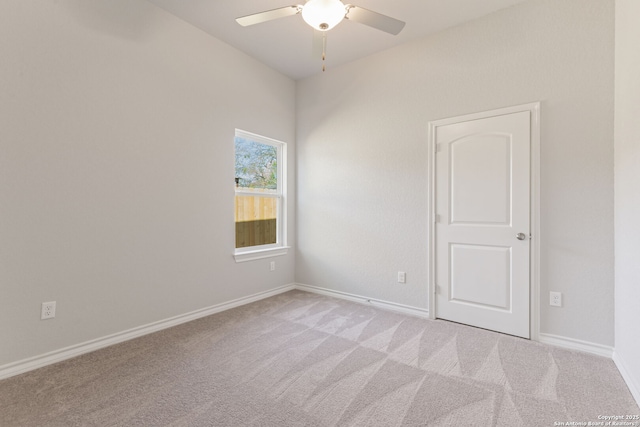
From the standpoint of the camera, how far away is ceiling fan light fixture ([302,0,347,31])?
69.6 inches

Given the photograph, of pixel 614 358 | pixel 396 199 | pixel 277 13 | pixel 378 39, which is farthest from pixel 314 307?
pixel 378 39

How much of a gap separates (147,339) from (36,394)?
81 centimetres

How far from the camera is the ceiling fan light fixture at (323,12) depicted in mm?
1769

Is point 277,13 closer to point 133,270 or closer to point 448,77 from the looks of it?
point 448,77

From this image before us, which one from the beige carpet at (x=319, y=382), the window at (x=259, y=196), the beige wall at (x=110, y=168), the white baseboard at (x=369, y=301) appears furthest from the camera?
the window at (x=259, y=196)

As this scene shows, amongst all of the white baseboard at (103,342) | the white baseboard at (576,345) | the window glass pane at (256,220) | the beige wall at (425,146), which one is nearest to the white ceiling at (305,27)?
the beige wall at (425,146)

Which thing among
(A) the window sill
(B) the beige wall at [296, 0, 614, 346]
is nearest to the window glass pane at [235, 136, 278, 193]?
(B) the beige wall at [296, 0, 614, 346]

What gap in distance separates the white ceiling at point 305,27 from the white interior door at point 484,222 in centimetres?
100

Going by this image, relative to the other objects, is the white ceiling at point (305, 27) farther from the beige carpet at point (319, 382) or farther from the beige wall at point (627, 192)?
the beige carpet at point (319, 382)

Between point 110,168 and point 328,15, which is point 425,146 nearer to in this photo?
point 328,15

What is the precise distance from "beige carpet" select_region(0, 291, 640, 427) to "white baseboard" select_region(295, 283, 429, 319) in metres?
0.40

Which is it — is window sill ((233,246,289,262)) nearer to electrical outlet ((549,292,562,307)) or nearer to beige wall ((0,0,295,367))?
beige wall ((0,0,295,367))

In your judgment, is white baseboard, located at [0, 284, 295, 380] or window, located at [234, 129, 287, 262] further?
window, located at [234, 129, 287, 262]

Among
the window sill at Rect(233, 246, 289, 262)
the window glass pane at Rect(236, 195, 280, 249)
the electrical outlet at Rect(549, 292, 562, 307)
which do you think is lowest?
the electrical outlet at Rect(549, 292, 562, 307)
